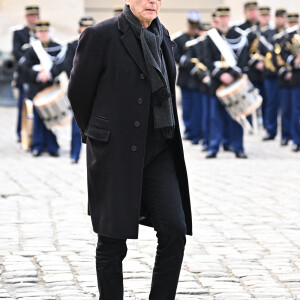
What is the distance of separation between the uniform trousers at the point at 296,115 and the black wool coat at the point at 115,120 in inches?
428

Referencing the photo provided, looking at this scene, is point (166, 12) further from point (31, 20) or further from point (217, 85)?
point (217, 85)

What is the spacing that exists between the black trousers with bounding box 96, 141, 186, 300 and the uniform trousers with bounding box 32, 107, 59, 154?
9957 mm

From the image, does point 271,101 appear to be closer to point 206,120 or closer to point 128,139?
point 206,120

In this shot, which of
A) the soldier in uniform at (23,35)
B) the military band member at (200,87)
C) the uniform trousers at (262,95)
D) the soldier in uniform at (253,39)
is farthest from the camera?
the uniform trousers at (262,95)

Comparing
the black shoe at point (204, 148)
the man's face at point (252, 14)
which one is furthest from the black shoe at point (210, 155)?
the man's face at point (252, 14)

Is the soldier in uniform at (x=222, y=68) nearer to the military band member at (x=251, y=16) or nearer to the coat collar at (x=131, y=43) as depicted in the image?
the military band member at (x=251, y=16)

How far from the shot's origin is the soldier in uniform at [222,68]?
48.8ft

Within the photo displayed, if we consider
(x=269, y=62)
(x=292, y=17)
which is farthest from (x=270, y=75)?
(x=292, y=17)

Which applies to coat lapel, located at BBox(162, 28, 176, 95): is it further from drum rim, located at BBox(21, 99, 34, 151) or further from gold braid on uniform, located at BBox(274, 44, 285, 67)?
gold braid on uniform, located at BBox(274, 44, 285, 67)

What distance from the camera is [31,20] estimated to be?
56.4 feet

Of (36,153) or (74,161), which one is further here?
(36,153)

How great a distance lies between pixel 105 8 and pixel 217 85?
41.0 feet

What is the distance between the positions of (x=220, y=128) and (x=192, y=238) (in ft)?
23.2

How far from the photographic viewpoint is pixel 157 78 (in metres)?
5.44
